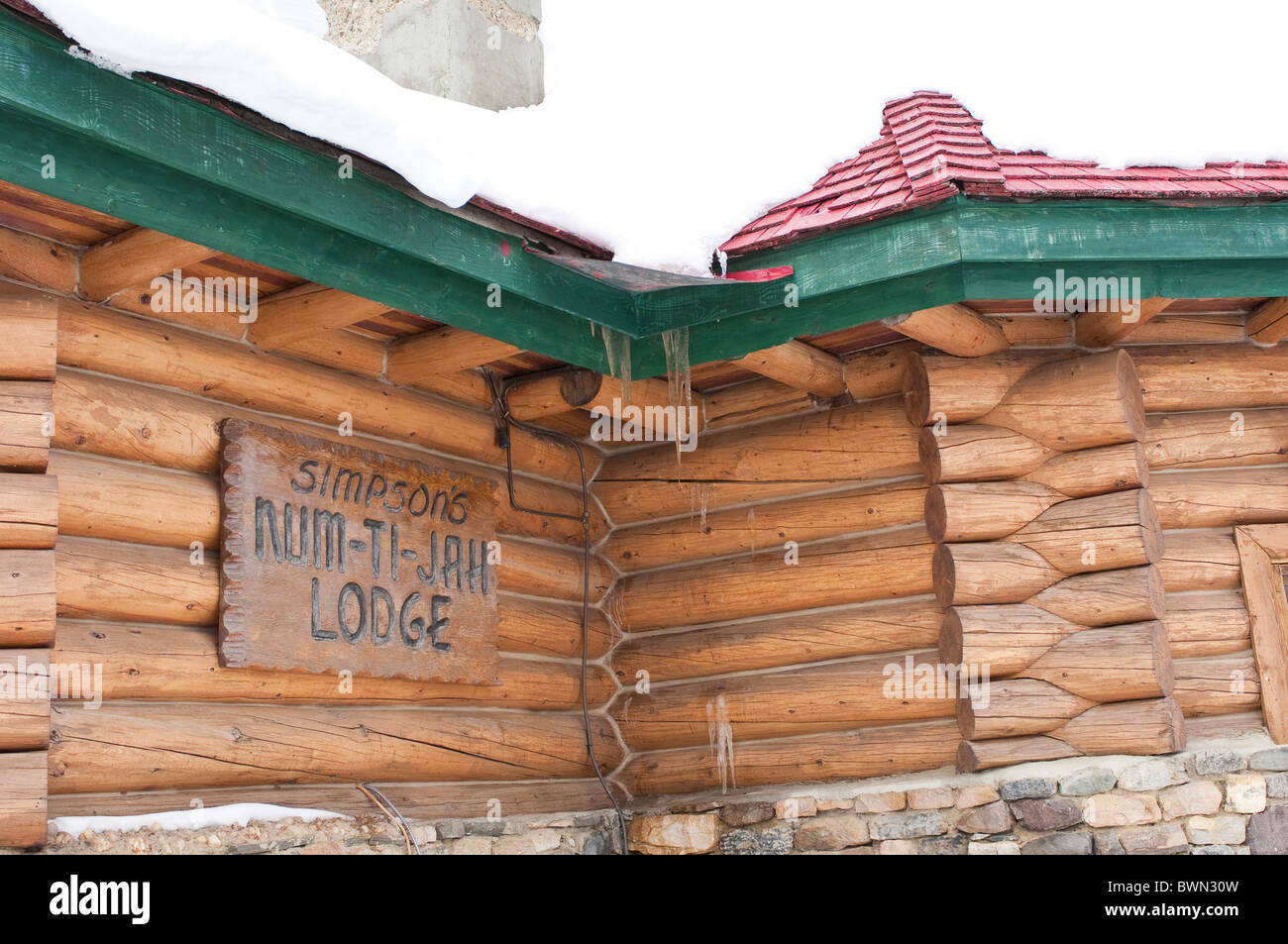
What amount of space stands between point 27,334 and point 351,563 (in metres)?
1.59

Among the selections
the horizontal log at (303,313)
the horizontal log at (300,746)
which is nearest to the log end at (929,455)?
the horizontal log at (300,746)

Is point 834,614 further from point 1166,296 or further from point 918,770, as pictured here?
point 1166,296

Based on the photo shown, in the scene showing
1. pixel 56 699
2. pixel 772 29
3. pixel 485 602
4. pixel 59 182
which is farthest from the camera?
pixel 772 29

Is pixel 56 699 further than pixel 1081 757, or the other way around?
pixel 1081 757

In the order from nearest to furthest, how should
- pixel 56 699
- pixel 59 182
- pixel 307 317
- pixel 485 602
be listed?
pixel 59 182 < pixel 56 699 < pixel 307 317 < pixel 485 602

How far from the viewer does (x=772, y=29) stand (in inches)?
518

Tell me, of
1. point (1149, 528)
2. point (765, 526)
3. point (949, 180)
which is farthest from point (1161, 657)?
point (949, 180)

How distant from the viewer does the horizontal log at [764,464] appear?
6102mm

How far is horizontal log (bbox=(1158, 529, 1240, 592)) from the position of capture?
5742 mm

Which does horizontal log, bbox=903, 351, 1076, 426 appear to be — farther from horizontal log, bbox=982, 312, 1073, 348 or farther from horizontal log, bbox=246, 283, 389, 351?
horizontal log, bbox=246, 283, 389, 351

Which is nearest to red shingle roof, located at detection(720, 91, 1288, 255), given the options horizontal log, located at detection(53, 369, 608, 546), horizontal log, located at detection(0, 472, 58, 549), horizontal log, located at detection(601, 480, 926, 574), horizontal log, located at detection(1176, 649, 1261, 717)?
horizontal log, located at detection(601, 480, 926, 574)
